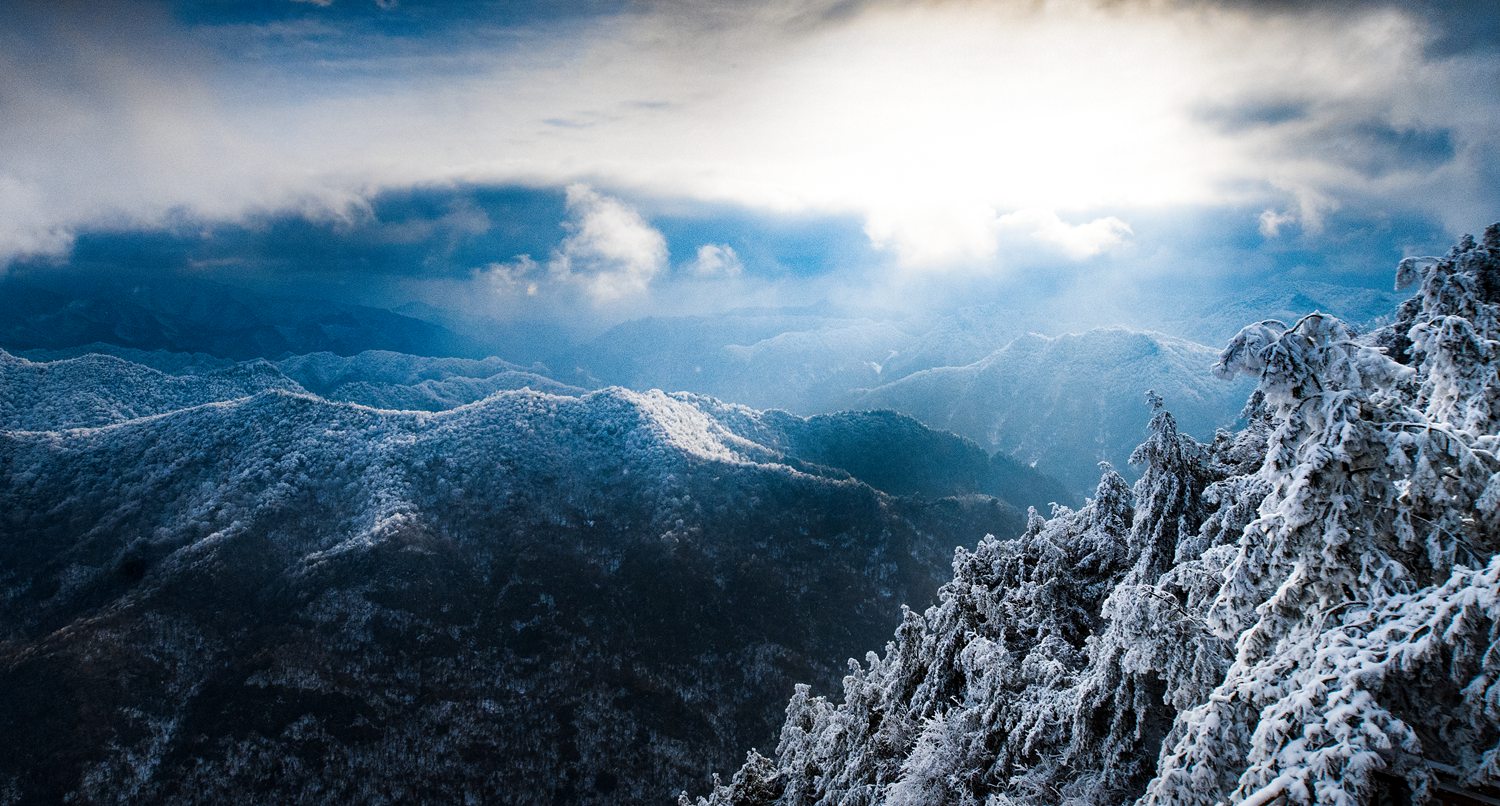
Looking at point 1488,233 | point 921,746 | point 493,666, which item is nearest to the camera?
point 1488,233

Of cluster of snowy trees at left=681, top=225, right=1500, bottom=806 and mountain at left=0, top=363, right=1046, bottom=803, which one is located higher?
cluster of snowy trees at left=681, top=225, right=1500, bottom=806

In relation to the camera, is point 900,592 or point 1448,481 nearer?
point 1448,481

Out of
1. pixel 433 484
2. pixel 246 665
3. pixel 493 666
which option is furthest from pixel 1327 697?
pixel 433 484

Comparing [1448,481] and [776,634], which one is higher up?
[1448,481]

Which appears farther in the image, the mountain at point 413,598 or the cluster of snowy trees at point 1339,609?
the mountain at point 413,598

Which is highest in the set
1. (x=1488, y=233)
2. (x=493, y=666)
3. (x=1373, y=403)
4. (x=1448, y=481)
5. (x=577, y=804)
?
(x=1488, y=233)

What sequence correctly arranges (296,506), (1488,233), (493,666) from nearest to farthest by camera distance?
(1488,233), (493,666), (296,506)

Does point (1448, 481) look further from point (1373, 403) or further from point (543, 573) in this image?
point (543, 573)

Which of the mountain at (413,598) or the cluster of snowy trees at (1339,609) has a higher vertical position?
the cluster of snowy trees at (1339,609)
